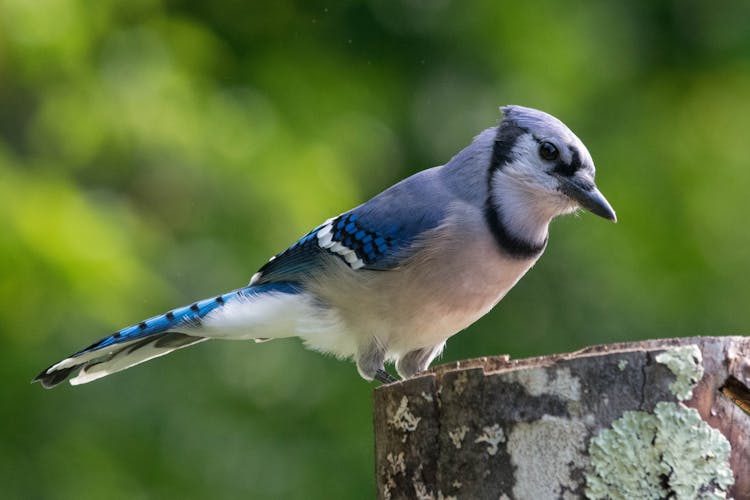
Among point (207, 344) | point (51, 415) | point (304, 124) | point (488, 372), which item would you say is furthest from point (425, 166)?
point (488, 372)

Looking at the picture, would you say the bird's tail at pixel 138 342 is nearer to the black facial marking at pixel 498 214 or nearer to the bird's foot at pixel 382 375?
the bird's foot at pixel 382 375

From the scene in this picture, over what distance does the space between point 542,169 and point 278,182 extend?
1.18 metres

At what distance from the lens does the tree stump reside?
1812mm

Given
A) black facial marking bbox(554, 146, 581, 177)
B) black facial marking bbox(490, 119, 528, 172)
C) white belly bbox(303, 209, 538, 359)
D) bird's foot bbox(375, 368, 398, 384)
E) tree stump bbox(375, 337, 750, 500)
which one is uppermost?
black facial marking bbox(490, 119, 528, 172)

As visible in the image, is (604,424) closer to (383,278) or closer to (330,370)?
(383,278)

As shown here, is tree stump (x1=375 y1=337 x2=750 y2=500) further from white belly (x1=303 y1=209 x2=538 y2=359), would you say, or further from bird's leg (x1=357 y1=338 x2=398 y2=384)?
bird's leg (x1=357 y1=338 x2=398 y2=384)

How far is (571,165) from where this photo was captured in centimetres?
286

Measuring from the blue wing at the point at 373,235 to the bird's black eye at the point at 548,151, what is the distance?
0.29m

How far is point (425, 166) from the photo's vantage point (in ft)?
16.3

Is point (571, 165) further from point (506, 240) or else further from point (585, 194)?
point (506, 240)

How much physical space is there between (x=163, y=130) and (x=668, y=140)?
2370mm

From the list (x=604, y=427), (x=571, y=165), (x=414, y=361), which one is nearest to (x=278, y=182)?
(x=414, y=361)

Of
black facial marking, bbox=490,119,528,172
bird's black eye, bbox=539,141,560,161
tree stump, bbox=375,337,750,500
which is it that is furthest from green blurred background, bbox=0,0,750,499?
tree stump, bbox=375,337,750,500

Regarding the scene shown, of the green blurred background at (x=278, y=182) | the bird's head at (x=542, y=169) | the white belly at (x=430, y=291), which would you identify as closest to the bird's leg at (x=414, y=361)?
the white belly at (x=430, y=291)
